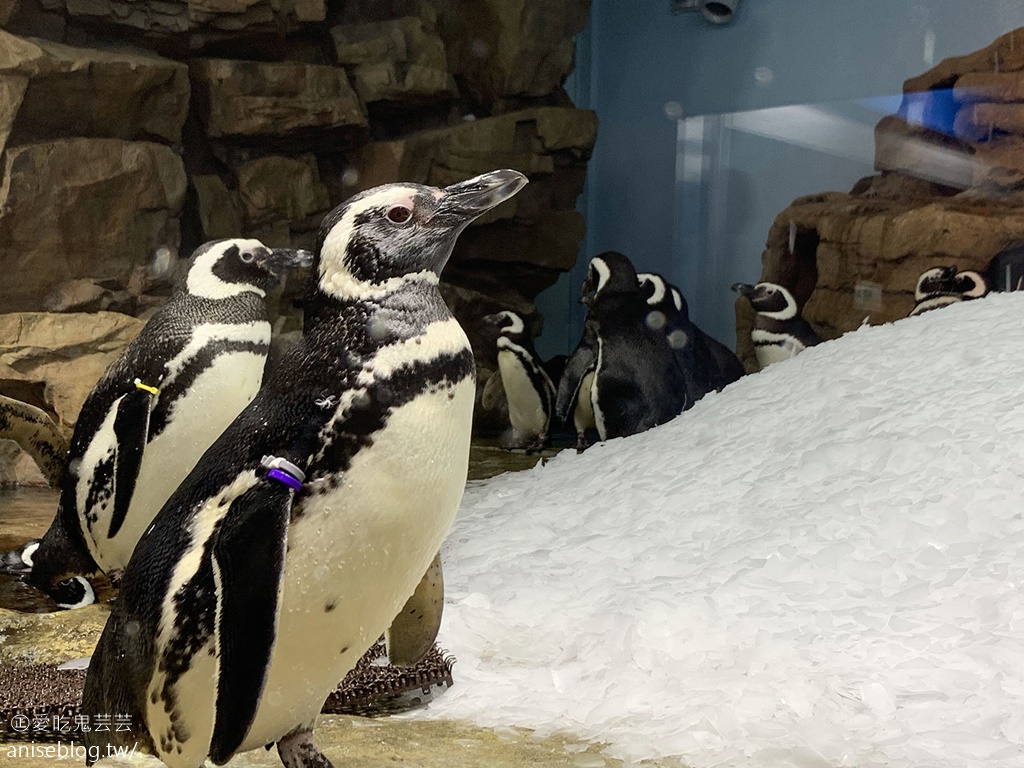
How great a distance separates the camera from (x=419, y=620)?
116 cm

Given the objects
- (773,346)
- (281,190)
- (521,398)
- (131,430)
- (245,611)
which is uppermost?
(281,190)

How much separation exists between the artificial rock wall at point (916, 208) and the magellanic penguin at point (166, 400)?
2753 millimetres

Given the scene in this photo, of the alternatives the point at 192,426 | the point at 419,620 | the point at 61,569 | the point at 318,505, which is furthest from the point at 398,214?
the point at 61,569

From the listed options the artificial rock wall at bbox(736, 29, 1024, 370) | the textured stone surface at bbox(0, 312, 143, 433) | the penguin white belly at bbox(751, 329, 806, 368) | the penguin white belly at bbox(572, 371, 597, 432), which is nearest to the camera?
the textured stone surface at bbox(0, 312, 143, 433)

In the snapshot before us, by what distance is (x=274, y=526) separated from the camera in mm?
816

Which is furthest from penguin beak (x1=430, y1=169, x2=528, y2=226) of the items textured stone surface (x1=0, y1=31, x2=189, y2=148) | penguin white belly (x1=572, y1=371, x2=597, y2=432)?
penguin white belly (x1=572, y1=371, x2=597, y2=432)

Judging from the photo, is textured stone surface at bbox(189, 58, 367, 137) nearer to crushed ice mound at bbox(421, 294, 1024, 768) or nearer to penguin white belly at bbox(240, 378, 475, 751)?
crushed ice mound at bbox(421, 294, 1024, 768)

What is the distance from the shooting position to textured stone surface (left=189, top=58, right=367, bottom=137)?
314 cm

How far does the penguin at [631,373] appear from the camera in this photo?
10.5 ft

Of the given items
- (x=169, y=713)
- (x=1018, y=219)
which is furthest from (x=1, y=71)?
(x=1018, y=219)

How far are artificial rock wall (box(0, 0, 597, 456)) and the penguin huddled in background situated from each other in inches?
33.3

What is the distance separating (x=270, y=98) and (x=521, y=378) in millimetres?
1527

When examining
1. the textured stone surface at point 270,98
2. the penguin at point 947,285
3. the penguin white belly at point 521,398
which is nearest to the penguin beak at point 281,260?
the textured stone surface at point 270,98

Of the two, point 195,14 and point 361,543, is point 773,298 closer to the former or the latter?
point 195,14
